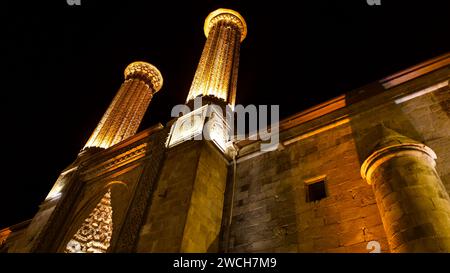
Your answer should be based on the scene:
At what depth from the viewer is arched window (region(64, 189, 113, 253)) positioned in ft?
30.3

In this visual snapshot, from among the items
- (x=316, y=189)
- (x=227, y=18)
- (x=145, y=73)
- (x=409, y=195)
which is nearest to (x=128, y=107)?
(x=145, y=73)

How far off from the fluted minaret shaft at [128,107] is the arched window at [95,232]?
12.7ft

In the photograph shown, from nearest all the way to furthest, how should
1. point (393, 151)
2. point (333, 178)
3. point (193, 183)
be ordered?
point (393, 151) → point (333, 178) → point (193, 183)

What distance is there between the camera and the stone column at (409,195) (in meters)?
4.32

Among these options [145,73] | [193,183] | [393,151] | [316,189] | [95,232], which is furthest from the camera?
[145,73]

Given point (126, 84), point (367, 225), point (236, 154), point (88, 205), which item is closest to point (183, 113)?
point (236, 154)

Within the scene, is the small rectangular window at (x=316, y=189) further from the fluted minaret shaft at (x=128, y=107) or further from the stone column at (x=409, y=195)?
the fluted minaret shaft at (x=128, y=107)

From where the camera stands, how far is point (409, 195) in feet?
15.6

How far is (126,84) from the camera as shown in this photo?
16.4 m

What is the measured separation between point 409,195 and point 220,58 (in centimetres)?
924

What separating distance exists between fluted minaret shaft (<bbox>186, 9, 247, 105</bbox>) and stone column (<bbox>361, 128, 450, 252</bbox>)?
6076 mm

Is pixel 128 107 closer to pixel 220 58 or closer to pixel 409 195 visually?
pixel 220 58

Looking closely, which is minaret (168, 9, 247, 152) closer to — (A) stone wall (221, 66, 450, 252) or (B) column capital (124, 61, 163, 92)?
(A) stone wall (221, 66, 450, 252)
